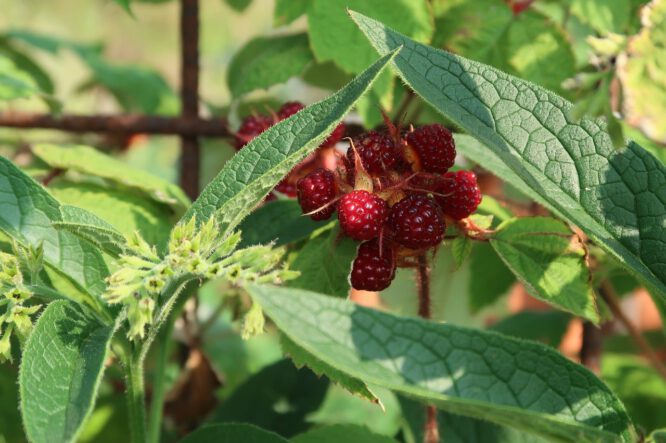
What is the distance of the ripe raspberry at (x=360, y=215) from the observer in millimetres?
649

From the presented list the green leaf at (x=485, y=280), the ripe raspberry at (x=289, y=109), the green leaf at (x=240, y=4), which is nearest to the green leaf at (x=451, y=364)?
the ripe raspberry at (x=289, y=109)

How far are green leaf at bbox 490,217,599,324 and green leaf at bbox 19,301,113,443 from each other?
0.32 m

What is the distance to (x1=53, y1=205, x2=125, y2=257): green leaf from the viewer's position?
1.97ft

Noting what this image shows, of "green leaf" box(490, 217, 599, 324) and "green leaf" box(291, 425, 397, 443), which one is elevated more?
"green leaf" box(490, 217, 599, 324)

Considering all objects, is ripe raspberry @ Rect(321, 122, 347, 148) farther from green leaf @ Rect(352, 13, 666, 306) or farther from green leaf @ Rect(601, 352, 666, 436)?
green leaf @ Rect(601, 352, 666, 436)

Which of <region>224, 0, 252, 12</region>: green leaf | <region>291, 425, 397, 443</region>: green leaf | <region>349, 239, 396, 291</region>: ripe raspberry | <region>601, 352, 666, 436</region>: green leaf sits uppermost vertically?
<region>349, 239, 396, 291</region>: ripe raspberry

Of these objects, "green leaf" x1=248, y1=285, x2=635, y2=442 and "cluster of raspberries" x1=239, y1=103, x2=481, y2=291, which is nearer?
"green leaf" x1=248, y1=285, x2=635, y2=442

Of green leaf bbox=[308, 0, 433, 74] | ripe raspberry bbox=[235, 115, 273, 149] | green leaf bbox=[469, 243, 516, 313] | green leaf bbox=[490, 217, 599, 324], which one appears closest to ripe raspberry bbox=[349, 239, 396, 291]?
green leaf bbox=[490, 217, 599, 324]

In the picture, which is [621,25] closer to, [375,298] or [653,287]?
[653,287]

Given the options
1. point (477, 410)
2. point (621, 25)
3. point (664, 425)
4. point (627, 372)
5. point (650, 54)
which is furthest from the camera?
point (627, 372)

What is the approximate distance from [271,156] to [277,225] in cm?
20

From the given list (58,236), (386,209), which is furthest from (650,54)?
(58,236)

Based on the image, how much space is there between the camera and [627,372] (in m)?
1.29

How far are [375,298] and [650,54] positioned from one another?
0.84 metres
